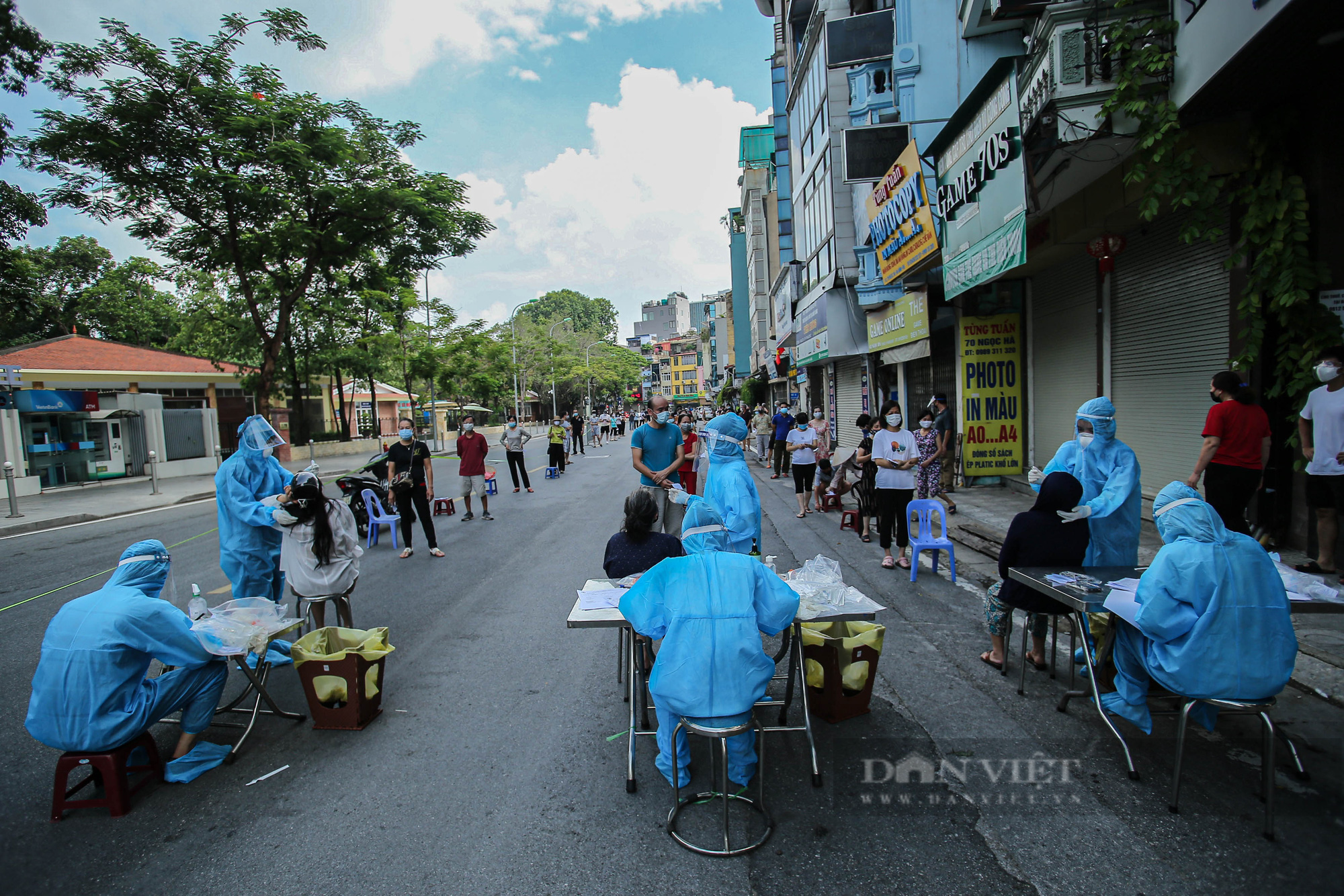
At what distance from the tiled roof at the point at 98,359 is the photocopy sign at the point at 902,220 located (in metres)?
25.7

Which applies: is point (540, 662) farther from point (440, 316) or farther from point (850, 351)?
point (440, 316)

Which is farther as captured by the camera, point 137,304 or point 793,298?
point 137,304

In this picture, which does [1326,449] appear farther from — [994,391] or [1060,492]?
[994,391]

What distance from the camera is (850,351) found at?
1900 cm

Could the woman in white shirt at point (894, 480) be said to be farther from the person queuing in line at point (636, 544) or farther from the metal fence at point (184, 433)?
the metal fence at point (184, 433)

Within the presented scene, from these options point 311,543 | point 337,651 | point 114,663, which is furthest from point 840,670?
point 311,543

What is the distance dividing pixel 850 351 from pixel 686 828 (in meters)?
17.3

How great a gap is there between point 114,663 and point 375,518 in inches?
257

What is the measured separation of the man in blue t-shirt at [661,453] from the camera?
703cm

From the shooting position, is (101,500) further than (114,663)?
Yes

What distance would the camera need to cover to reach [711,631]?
290cm

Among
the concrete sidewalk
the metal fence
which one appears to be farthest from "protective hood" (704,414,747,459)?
the metal fence

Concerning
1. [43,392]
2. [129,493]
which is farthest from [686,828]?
[43,392]

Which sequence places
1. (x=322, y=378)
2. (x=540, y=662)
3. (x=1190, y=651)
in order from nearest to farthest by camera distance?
(x=1190, y=651), (x=540, y=662), (x=322, y=378)
